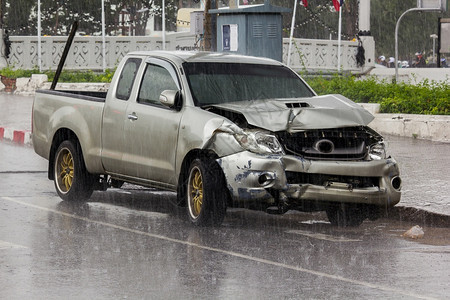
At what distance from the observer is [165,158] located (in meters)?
11.1

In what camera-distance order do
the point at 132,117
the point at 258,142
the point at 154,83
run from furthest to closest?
the point at 154,83 → the point at 132,117 → the point at 258,142

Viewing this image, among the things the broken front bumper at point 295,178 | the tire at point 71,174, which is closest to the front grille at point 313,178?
the broken front bumper at point 295,178

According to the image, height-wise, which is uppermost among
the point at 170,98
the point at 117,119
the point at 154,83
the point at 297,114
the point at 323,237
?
the point at 154,83

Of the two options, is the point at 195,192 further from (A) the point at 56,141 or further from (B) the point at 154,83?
(A) the point at 56,141

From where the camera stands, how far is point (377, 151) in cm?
1072

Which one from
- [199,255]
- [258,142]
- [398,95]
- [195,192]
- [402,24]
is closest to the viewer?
[199,255]

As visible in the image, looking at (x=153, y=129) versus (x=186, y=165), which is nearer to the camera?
(x=186, y=165)

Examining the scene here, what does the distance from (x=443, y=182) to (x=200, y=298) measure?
6886mm

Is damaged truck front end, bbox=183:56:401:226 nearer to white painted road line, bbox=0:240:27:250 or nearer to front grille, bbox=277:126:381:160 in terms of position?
front grille, bbox=277:126:381:160

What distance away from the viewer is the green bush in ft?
66.4

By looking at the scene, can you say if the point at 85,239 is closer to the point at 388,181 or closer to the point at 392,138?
the point at 388,181

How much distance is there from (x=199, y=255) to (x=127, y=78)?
3563 millimetres

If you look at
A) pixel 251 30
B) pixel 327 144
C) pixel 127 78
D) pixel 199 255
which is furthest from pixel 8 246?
pixel 251 30

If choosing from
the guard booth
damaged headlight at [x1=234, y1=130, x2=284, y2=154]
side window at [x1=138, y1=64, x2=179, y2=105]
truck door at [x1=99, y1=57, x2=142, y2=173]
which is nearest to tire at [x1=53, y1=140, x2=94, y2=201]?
truck door at [x1=99, y1=57, x2=142, y2=173]
